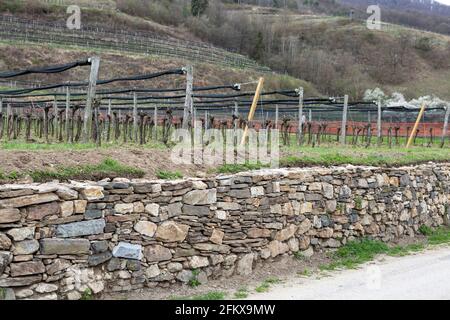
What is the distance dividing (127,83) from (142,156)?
147ft

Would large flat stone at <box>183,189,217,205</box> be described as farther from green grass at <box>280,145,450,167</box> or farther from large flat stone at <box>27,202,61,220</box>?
green grass at <box>280,145,450,167</box>

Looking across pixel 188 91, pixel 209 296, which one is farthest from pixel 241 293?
pixel 188 91

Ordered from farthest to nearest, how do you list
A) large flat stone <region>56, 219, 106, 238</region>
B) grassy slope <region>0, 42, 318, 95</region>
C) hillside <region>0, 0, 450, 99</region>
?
hillside <region>0, 0, 450, 99</region>
grassy slope <region>0, 42, 318, 95</region>
large flat stone <region>56, 219, 106, 238</region>

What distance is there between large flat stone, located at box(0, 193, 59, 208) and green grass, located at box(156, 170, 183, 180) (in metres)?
1.92

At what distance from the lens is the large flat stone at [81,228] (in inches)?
251

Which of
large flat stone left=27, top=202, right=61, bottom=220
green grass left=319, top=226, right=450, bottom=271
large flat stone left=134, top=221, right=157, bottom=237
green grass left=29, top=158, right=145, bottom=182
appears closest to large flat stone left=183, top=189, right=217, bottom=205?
large flat stone left=134, top=221, right=157, bottom=237

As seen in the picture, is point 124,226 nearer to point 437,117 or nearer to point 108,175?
point 108,175

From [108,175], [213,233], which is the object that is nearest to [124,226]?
[108,175]

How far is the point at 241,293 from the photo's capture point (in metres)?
7.41

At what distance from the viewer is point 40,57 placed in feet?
169

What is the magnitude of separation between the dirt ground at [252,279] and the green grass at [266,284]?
0.14ft

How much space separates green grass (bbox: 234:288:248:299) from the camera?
7.26 metres

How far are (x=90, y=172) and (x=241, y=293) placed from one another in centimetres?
257

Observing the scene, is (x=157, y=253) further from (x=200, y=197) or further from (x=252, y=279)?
(x=252, y=279)
